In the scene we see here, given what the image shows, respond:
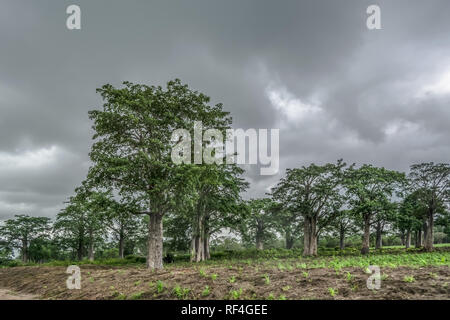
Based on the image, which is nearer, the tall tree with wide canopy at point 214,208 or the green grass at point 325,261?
the green grass at point 325,261

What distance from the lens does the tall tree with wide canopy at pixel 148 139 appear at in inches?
708

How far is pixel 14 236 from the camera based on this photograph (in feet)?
163

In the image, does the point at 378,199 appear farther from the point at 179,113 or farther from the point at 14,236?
the point at 14,236

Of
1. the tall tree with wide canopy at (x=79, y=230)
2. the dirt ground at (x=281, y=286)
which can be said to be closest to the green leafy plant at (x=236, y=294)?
the dirt ground at (x=281, y=286)

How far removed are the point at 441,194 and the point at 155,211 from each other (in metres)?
33.9

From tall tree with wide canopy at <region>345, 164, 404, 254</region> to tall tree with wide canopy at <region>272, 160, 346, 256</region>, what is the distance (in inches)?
58.6

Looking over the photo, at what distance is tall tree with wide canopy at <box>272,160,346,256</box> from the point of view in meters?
35.0

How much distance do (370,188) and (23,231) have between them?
181ft

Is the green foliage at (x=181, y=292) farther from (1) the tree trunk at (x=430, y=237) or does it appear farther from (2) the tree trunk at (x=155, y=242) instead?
(1) the tree trunk at (x=430, y=237)

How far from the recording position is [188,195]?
1877cm

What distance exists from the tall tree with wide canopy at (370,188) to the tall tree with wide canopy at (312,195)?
4.88 ft

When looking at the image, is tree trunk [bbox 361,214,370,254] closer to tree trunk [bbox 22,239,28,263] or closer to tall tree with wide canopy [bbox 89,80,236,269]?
tall tree with wide canopy [bbox 89,80,236,269]
